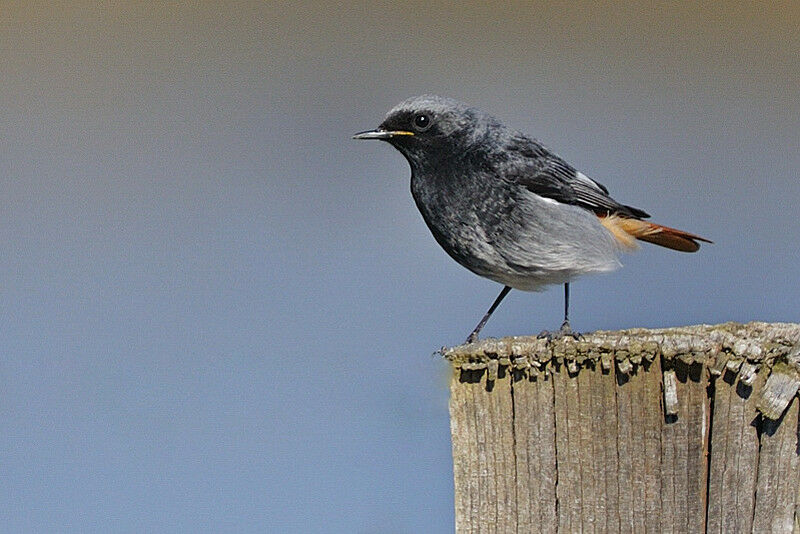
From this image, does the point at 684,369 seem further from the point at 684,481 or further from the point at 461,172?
the point at 461,172

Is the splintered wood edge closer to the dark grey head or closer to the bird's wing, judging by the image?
the bird's wing

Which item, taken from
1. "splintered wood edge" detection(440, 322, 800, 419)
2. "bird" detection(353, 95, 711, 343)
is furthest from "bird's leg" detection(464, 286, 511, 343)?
"splintered wood edge" detection(440, 322, 800, 419)

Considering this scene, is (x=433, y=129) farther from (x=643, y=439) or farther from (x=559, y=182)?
(x=643, y=439)

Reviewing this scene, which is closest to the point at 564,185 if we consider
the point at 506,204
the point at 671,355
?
the point at 506,204

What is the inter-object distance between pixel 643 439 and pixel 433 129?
244cm

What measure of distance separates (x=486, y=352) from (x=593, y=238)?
198 cm

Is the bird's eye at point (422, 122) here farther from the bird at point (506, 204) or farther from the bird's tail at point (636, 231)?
the bird's tail at point (636, 231)

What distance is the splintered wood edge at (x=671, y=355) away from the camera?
1981mm

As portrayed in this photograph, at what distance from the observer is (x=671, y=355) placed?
2029 millimetres

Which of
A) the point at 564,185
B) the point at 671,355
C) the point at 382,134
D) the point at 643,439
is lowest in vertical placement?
the point at 643,439

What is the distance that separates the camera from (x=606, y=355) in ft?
6.82

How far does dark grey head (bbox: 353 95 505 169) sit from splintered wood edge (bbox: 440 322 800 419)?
2.08 metres

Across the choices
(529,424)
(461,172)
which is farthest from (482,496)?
(461,172)

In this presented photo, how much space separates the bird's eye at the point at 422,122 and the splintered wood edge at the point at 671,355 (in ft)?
6.98
